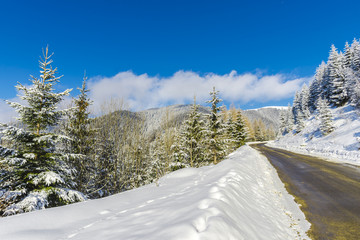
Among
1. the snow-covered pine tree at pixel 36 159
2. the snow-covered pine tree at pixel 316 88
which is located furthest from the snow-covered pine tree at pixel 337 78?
the snow-covered pine tree at pixel 36 159

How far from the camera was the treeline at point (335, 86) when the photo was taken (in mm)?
32844

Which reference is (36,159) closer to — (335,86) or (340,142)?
(340,142)

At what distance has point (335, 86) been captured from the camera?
43.0 m

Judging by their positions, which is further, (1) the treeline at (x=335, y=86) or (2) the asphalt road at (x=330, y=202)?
(1) the treeline at (x=335, y=86)

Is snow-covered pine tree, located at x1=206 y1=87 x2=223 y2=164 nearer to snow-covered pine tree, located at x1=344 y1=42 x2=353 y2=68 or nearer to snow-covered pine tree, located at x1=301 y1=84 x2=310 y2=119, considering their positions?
snow-covered pine tree, located at x1=344 y1=42 x2=353 y2=68

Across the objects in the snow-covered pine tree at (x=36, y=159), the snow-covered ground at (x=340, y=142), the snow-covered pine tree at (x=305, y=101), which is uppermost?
the snow-covered pine tree at (x=305, y=101)

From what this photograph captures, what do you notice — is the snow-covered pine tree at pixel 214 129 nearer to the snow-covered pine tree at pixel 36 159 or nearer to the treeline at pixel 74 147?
the treeline at pixel 74 147

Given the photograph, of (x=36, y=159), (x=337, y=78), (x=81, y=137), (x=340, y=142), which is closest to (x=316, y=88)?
(x=337, y=78)

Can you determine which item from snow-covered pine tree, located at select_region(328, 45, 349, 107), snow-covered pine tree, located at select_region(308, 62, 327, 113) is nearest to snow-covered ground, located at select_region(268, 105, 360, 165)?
snow-covered pine tree, located at select_region(328, 45, 349, 107)

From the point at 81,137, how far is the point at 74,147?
98 cm

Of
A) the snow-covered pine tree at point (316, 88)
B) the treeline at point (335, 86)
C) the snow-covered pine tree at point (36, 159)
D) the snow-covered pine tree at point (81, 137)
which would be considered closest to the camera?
the snow-covered pine tree at point (36, 159)

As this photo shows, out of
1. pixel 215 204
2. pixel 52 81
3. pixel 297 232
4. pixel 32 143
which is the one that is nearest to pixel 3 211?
pixel 32 143

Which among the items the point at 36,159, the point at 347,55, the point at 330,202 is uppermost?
the point at 347,55

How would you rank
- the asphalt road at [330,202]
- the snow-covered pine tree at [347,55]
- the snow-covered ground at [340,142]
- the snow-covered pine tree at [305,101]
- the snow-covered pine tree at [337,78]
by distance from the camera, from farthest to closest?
the snow-covered pine tree at [305,101]
the snow-covered pine tree at [347,55]
the snow-covered pine tree at [337,78]
the snow-covered ground at [340,142]
the asphalt road at [330,202]
